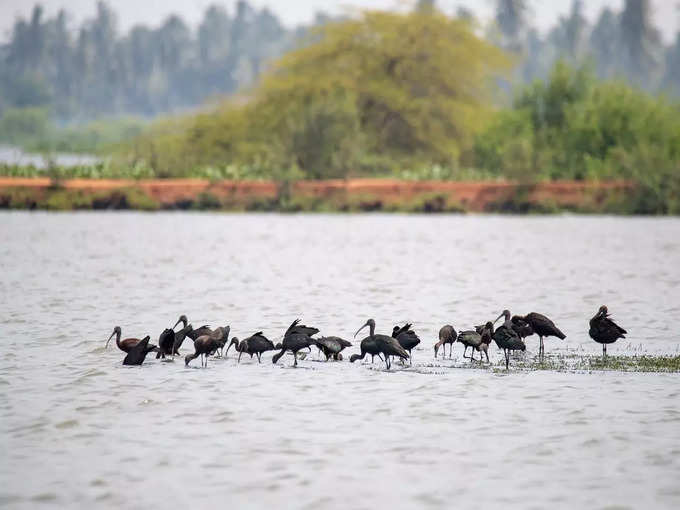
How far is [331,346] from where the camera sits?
39.1ft

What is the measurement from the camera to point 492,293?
61.8 ft

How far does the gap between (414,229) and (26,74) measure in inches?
3940

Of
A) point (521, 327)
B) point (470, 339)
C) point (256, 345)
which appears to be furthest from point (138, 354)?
point (521, 327)

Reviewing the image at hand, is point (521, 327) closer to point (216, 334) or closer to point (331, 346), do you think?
point (331, 346)

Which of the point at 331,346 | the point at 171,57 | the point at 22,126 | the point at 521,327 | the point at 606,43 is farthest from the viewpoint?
the point at 171,57

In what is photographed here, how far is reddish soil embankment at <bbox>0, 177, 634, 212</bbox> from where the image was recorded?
38.8m

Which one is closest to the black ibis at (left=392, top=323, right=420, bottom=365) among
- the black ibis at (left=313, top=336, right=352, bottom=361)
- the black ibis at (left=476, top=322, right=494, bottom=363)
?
the black ibis at (left=313, top=336, right=352, bottom=361)

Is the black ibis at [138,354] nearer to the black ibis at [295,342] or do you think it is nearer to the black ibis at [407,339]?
the black ibis at [295,342]

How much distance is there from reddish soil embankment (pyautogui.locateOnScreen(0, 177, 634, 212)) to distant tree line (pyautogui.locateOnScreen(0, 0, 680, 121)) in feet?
256

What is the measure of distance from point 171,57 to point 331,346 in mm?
135546

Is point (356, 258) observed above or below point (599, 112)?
below

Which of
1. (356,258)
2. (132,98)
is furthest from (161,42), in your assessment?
(356,258)

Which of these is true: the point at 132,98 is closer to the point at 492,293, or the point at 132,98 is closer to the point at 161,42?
A: the point at 161,42

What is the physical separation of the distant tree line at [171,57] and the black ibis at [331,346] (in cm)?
10555
